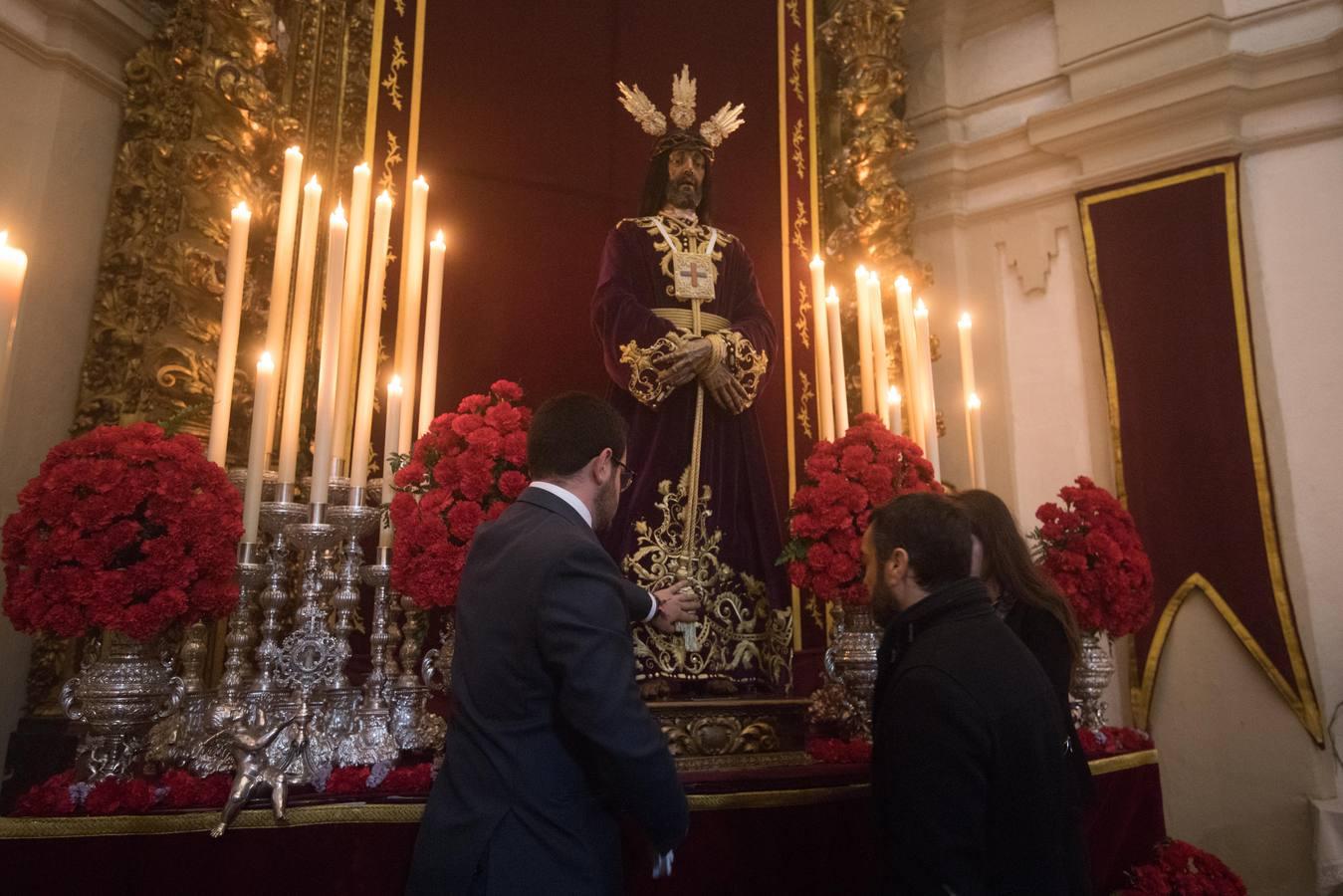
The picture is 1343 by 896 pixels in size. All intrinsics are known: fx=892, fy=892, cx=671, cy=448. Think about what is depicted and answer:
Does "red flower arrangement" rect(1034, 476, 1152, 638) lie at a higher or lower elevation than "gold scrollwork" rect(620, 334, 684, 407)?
lower

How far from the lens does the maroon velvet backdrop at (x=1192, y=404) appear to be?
4.09m

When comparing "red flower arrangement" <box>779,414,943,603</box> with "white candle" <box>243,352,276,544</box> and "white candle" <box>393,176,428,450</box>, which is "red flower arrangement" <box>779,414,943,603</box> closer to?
"white candle" <box>393,176,428,450</box>

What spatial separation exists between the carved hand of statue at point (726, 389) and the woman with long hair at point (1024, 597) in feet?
2.93

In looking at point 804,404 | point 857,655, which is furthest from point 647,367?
point 804,404

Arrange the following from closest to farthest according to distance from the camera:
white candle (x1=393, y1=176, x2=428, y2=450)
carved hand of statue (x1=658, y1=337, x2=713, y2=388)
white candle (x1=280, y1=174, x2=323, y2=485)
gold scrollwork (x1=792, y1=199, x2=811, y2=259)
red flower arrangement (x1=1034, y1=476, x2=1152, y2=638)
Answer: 1. white candle (x1=280, y1=174, x2=323, y2=485)
2. white candle (x1=393, y1=176, x2=428, y2=450)
3. carved hand of statue (x1=658, y1=337, x2=713, y2=388)
4. red flower arrangement (x1=1034, y1=476, x2=1152, y2=638)
5. gold scrollwork (x1=792, y1=199, x2=811, y2=259)

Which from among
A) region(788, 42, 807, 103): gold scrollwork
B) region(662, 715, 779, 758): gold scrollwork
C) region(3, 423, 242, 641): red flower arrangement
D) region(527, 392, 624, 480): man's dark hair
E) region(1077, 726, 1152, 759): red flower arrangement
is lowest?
region(1077, 726, 1152, 759): red flower arrangement

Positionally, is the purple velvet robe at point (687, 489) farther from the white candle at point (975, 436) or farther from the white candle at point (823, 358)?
the white candle at point (975, 436)

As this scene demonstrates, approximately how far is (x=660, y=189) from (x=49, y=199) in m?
2.25

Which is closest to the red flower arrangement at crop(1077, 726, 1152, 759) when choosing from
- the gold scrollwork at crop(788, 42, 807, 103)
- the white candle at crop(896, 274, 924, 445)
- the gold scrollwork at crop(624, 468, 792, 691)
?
the gold scrollwork at crop(624, 468, 792, 691)

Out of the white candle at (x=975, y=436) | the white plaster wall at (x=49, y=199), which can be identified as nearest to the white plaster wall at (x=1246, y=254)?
the white candle at (x=975, y=436)

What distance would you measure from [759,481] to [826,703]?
0.77 meters

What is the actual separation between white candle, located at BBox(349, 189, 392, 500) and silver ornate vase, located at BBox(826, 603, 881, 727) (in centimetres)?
148

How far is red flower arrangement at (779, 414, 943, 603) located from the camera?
2.59 meters

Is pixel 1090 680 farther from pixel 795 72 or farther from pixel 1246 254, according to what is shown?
pixel 795 72
